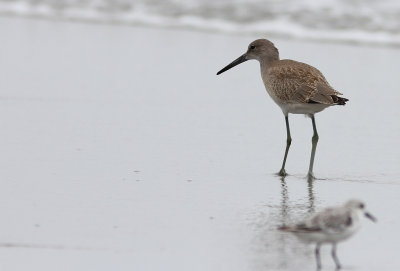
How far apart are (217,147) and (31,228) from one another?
2.93 meters

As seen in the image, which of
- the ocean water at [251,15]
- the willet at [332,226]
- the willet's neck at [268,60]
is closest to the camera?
the willet at [332,226]

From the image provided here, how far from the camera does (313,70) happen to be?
27.1 feet

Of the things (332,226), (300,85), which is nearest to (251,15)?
(300,85)

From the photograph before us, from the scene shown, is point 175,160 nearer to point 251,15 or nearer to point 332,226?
point 332,226

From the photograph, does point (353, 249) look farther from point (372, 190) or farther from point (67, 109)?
point (67, 109)

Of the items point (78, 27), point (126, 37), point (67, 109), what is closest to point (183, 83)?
point (67, 109)

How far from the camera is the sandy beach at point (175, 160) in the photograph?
18.2ft

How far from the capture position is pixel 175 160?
7.87m

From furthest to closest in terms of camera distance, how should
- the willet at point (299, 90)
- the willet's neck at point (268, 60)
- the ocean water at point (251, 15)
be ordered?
the ocean water at point (251, 15) < the willet's neck at point (268, 60) < the willet at point (299, 90)

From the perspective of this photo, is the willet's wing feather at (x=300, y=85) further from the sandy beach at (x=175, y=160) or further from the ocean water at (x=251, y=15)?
the ocean water at (x=251, y=15)

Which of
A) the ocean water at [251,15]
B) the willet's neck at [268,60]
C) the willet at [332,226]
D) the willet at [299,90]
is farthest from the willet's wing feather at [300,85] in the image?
the ocean water at [251,15]

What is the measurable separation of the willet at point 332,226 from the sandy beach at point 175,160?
222 mm

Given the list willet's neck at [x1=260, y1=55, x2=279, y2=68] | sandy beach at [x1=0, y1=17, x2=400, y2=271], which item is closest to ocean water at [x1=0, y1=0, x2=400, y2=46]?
sandy beach at [x1=0, y1=17, x2=400, y2=271]

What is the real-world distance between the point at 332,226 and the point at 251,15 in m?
12.6
